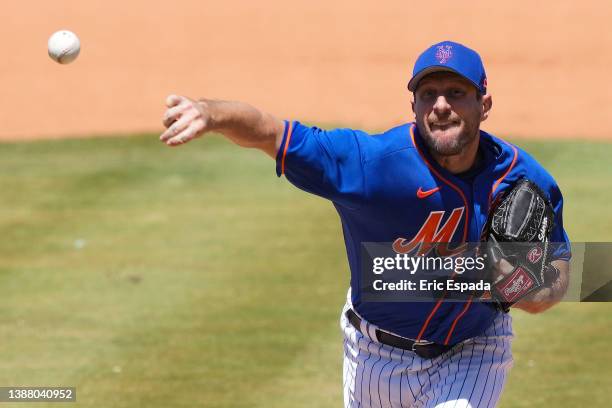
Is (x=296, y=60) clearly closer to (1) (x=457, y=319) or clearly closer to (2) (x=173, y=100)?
(1) (x=457, y=319)

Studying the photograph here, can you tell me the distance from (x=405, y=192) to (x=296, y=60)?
1602 cm

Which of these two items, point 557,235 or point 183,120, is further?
point 557,235

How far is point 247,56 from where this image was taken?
68.6ft

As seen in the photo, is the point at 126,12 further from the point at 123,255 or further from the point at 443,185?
the point at 443,185

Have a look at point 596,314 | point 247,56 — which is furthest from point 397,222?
point 247,56

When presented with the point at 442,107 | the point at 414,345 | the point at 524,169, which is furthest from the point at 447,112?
the point at 414,345

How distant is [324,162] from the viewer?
15.9 feet

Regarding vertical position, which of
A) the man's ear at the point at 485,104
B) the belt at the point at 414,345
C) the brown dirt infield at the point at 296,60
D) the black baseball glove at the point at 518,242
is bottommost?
the belt at the point at 414,345

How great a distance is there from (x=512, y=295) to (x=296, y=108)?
13.3 m

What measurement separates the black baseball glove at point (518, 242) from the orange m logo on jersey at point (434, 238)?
0.52 ft

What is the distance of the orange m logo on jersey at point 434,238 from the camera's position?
5094 mm

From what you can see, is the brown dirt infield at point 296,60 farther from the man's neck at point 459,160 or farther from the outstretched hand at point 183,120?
the outstretched hand at point 183,120

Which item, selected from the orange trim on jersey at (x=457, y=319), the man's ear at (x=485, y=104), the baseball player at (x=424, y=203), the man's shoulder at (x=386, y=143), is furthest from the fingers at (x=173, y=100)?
the orange trim on jersey at (x=457, y=319)

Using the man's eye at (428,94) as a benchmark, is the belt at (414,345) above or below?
below
